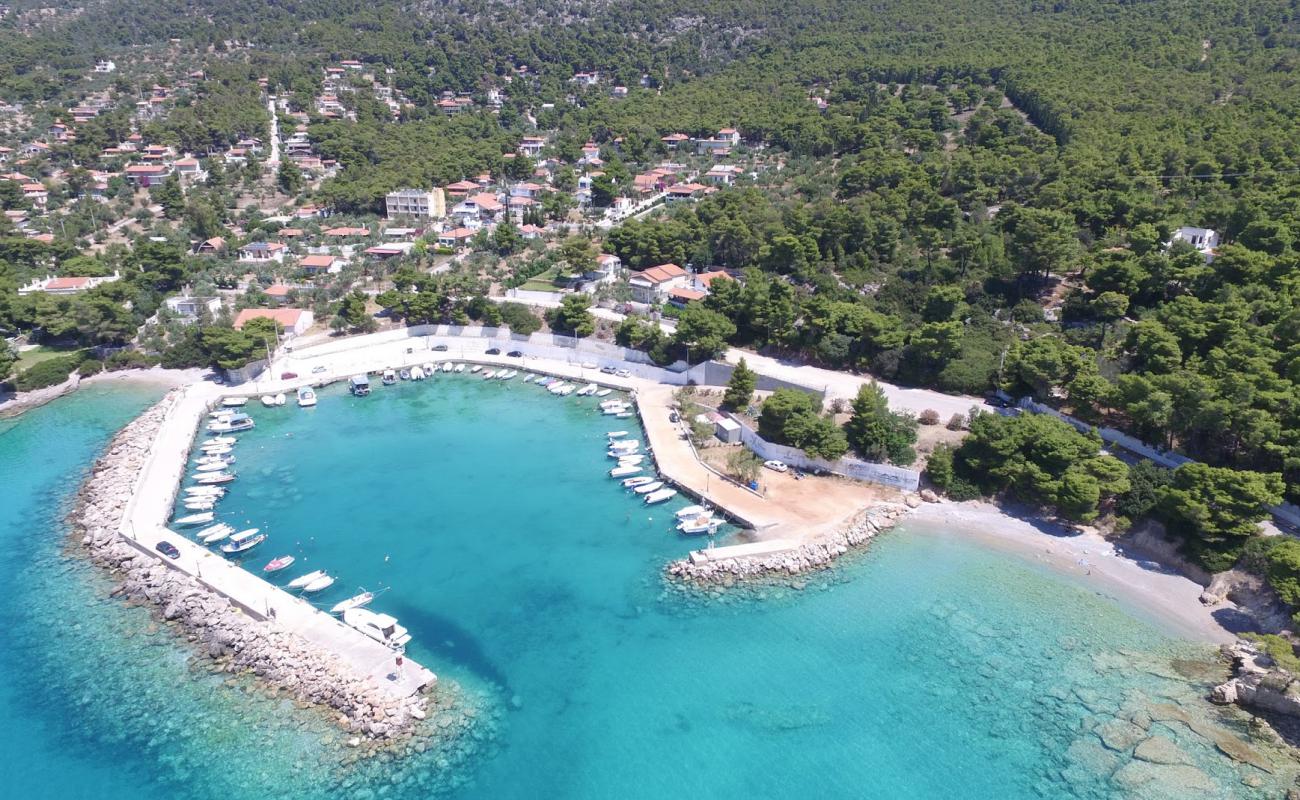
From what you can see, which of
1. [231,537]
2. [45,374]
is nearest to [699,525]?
[231,537]

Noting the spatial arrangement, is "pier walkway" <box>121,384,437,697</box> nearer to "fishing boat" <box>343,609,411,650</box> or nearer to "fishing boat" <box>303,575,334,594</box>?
"fishing boat" <box>343,609,411,650</box>

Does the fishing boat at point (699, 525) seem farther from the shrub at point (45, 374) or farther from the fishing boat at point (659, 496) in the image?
the shrub at point (45, 374)

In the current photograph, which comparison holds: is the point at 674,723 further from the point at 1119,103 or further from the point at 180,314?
the point at 1119,103

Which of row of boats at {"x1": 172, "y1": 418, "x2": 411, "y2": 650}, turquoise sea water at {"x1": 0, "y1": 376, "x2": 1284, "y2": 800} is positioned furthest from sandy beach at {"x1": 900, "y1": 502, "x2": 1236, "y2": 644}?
row of boats at {"x1": 172, "y1": 418, "x2": 411, "y2": 650}

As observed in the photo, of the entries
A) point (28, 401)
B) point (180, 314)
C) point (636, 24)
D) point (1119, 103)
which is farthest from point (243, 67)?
point (1119, 103)

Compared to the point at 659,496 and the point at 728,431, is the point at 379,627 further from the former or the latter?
the point at 728,431
